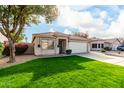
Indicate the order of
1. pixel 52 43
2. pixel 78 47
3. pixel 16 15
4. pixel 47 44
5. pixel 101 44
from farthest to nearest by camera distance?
pixel 101 44 < pixel 78 47 < pixel 52 43 < pixel 47 44 < pixel 16 15

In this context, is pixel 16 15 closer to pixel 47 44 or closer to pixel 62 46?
pixel 47 44

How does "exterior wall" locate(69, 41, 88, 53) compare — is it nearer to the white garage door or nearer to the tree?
the white garage door

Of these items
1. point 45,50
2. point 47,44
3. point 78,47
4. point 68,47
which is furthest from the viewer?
point 78,47

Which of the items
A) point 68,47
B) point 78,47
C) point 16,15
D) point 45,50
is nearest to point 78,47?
point 78,47

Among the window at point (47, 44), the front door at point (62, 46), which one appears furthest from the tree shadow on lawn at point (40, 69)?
the front door at point (62, 46)

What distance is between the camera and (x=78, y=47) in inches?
911

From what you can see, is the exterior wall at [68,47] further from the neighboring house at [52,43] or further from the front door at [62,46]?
the front door at [62,46]

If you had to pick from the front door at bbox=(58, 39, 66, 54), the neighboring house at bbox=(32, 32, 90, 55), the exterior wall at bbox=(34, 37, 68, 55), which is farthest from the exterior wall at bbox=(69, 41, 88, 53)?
the exterior wall at bbox=(34, 37, 68, 55)

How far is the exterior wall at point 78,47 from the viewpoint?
21.9 m

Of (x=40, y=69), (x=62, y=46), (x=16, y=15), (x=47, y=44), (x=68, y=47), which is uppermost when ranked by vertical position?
(x=16, y=15)

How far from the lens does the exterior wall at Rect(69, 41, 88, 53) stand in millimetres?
21933
